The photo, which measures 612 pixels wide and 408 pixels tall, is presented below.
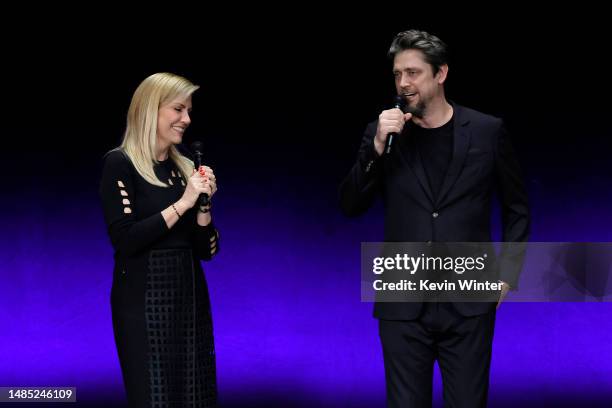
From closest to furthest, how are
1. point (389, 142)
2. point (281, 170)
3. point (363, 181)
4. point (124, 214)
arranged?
point (389, 142)
point (363, 181)
point (124, 214)
point (281, 170)

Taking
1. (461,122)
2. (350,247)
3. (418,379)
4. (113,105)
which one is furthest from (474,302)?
(113,105)

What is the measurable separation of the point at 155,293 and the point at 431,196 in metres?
0.86

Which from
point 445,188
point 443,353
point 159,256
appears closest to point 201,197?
point 159,256

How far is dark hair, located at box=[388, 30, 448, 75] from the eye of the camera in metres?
2.74

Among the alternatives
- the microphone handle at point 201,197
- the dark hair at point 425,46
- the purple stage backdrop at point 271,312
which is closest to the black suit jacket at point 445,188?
the dark hair at point 425,46

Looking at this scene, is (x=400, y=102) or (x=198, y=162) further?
(x=198, y=162)

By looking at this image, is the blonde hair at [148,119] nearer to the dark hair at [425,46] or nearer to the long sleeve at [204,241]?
the long sleeve at [204,241]

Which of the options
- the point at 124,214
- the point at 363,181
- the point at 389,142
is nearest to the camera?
the point at 389,142

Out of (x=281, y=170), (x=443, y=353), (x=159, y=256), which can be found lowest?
(x=443, y=353)

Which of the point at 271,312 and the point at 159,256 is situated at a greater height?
the point at 271,312

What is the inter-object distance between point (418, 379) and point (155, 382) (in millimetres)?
773

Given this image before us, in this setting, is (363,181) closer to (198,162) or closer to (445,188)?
(445,188)

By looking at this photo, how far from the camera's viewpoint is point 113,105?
464 centimetres

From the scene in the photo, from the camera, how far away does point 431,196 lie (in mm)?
2729
